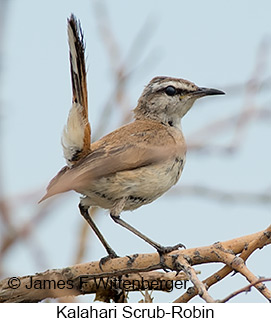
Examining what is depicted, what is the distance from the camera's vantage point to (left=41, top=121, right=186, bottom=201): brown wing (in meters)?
5.13

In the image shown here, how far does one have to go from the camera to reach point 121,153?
5.52m

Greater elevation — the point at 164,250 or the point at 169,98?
the point at 169,98

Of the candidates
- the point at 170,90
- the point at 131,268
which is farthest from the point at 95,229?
the point at 170,90

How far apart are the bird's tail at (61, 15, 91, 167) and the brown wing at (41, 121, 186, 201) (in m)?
0.13

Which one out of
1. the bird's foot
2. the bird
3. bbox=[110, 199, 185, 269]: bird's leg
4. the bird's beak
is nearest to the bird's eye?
the bird's beak

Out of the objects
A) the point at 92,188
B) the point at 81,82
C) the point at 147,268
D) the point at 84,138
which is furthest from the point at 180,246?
the point at 81,82

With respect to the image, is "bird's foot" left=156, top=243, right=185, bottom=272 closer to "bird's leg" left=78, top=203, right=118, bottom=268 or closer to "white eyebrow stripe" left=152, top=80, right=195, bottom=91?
"bird's leg" left=78, top=203, right=118, bottom=268

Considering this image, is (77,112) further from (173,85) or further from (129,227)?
(173,85)

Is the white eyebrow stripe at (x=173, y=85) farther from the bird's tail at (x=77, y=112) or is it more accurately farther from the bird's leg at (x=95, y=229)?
the bird's leg at (x=95, y=229)

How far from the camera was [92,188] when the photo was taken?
536 centimetres

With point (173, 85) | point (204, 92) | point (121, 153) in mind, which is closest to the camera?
point (121, 153)

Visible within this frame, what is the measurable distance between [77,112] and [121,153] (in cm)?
69

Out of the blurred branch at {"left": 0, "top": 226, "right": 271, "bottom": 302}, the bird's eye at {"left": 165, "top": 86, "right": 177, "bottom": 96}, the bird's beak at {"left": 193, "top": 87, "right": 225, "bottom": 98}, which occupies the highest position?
the bird's eye at {"left": 165, "top": 86, "right": 177, "bottom": 96}
